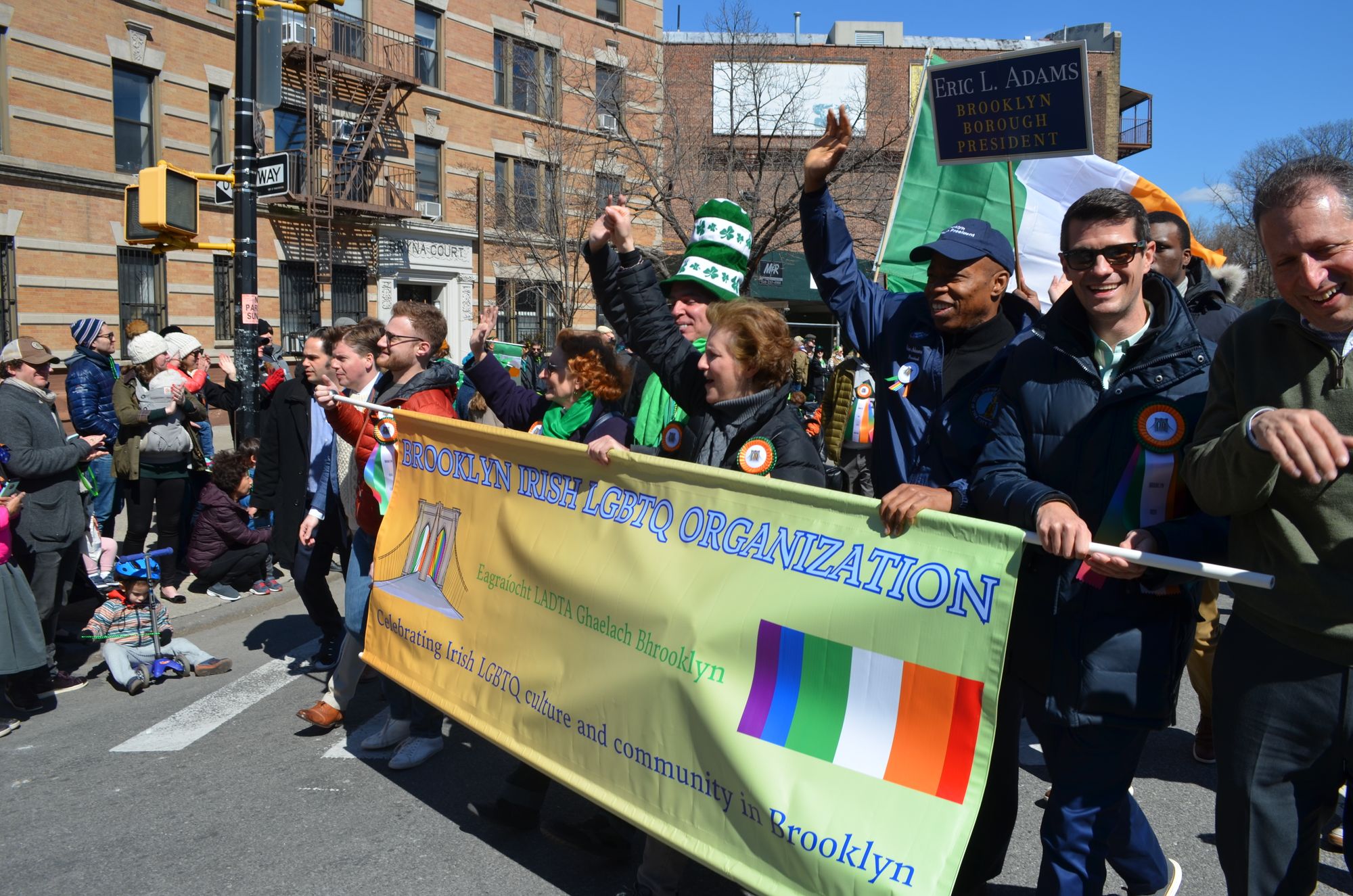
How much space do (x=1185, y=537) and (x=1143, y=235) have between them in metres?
0.78

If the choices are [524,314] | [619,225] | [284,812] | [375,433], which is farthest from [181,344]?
[524,314]

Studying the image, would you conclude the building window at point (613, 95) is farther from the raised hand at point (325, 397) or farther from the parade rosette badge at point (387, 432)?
the parade rosette badge at point (387, 432)

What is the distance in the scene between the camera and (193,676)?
6.12 m

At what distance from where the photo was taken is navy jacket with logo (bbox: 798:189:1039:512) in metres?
3.02

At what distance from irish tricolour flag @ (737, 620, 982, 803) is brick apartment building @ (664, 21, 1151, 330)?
5874mm

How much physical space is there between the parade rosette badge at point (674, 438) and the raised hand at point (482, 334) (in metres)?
1.23

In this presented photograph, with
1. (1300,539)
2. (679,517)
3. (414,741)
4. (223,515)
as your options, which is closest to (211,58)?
(223,515)

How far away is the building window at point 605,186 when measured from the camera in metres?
22.9

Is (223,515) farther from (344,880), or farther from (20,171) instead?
(20,171)

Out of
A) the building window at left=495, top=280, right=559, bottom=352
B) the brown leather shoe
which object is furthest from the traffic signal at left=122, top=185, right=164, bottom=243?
the building window at left=495, top=280, right=559, bottom=352

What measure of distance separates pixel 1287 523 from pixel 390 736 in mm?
3852

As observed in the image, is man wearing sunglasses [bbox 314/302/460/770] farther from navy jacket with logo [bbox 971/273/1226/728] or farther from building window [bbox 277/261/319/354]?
building window [bbox 277/261/319/354]

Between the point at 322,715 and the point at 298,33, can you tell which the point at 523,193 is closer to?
the point at 298,33

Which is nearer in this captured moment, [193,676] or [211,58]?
[193,676]
